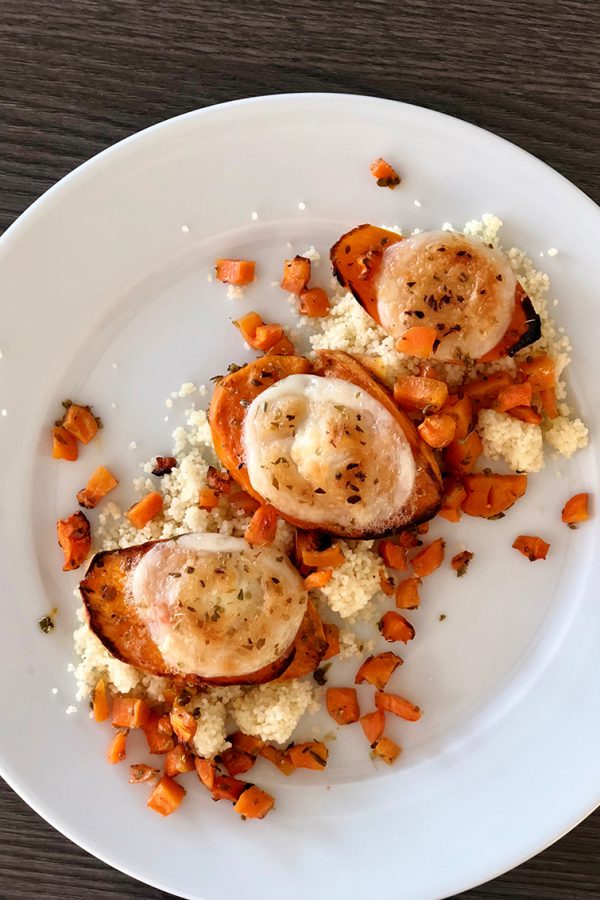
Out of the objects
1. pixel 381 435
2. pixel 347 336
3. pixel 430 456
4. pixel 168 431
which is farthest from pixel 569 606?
pixel 168 431

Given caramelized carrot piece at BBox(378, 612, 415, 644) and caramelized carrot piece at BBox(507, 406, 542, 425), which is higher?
caramelized carrot piece at BBox(507, 406, 542, 425)

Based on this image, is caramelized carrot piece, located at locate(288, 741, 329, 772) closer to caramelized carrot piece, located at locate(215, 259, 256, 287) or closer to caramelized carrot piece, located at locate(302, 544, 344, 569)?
caramelized carrot piece, located at locate(302, 544, 344, 569)

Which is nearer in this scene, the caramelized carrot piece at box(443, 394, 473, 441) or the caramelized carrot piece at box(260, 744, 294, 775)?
the caramelized carrot piece at box(443, 394, 473, 441)

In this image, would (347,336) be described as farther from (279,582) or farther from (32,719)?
(32,719)

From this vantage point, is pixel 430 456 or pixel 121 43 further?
pixel 121 43

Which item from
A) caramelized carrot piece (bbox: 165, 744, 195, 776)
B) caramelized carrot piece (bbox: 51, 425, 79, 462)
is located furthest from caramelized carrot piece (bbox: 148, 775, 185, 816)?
caramelized carrot piece (bbox: 51, 425, 79, 462)

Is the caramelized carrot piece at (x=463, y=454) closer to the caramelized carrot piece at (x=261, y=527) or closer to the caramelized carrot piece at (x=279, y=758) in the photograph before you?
the caramelized carrot piece at (x=261, y=527)
